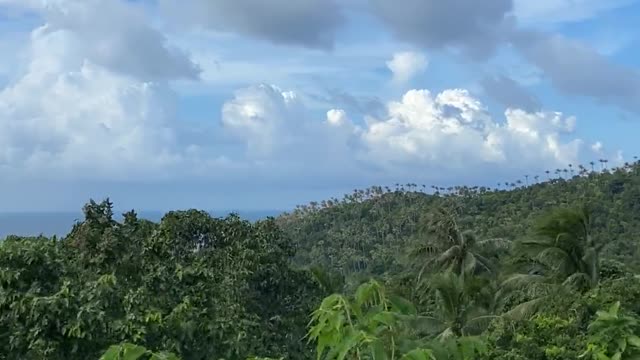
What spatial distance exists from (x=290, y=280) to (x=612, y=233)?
32.2m

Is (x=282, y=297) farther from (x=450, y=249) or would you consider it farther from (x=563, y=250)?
(x=450, y=249)

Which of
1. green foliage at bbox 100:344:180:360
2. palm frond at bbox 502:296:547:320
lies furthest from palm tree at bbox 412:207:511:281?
green foliage at bbox 100:344:180:360

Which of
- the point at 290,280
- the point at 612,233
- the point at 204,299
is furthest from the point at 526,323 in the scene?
the point at 612,233

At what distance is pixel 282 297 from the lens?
13672 mm

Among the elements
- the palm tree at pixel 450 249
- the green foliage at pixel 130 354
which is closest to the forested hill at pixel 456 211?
the palm tree at pixel 450 249

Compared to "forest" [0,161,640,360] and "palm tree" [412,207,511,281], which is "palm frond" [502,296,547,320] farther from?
"palm tree" [412,207,511,281]

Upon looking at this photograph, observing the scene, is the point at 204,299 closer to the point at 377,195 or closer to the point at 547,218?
the point at 547,218

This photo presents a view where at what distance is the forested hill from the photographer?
43844 millimetres

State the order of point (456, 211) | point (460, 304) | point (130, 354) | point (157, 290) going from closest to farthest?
point (130, 354) < point (157, 290) < point (460, 304) < point (456, 211)

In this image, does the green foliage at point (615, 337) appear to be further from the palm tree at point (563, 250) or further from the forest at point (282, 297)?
the palm tree at point (563, 250)

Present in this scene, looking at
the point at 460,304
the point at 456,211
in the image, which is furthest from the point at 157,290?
the point at 456,211

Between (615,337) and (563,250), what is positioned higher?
(615,337)

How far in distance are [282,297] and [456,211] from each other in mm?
35216

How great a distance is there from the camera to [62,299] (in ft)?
27.3
